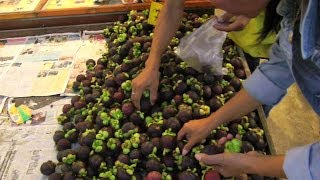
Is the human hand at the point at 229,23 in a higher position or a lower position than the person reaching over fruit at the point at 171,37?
higher

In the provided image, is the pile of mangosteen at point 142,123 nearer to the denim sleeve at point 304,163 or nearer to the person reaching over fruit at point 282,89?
the person reaching over fruit at point 282,89

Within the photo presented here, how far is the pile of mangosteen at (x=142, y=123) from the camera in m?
1.17

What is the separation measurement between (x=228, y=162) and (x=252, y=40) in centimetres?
64

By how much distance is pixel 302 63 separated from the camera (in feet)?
2.78

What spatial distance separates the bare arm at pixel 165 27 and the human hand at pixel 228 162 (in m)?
0.44

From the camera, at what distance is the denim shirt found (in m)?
0.69

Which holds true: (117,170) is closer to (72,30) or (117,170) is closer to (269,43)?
(269,43)

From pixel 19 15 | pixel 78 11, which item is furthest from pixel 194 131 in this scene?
pixel 19 15

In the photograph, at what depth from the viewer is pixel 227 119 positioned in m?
1.19

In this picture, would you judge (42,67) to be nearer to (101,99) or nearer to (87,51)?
(87,51)

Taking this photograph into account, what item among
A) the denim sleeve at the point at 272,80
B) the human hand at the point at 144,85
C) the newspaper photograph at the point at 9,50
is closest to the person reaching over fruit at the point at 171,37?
the human hand at the point at 144,85

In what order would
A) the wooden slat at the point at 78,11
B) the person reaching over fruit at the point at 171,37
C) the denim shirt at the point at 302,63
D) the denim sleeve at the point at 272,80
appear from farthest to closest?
the wooden slat at the point at 78,11 < the person reaching over fruit at the point at 171,37 < the denim sleeve at the point at 272,80 < the denim shirt at the point at 302,63

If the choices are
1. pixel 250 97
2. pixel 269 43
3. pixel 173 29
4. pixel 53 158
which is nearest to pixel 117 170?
pixel 53 158

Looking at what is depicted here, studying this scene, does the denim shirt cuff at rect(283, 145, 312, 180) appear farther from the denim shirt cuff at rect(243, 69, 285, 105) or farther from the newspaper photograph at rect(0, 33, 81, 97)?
the newspaper photograph at rect(0, 33, 81, 97)
